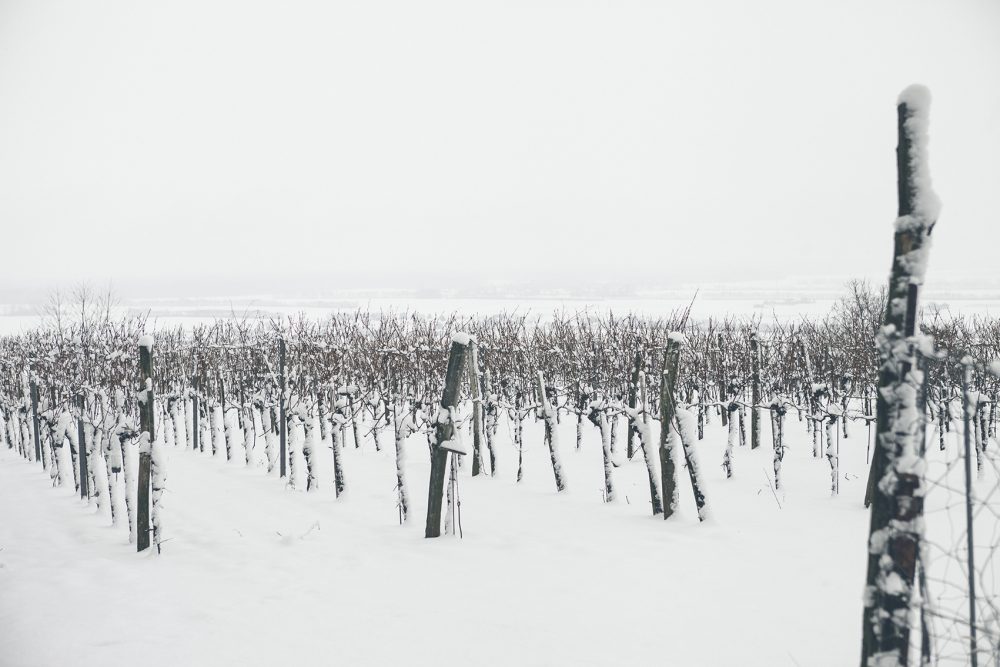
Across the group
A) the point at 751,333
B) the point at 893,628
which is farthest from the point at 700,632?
the point at 751,333

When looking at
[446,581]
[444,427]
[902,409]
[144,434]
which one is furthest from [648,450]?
[144,434]

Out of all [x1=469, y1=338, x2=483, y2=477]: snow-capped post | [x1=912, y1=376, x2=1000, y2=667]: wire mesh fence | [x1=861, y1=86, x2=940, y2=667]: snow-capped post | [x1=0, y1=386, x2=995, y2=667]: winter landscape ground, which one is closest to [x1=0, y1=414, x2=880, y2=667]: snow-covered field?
[x1=0, y1=386, x2=995, y2=667]: winter landscape ground

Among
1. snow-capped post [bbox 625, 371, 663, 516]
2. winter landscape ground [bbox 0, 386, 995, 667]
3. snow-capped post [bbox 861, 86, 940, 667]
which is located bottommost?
winter landscape ground [bbox 0, 386, 995, 667]

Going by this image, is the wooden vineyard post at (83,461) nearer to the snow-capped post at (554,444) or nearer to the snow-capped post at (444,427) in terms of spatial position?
the snow-capped post at (444,427)

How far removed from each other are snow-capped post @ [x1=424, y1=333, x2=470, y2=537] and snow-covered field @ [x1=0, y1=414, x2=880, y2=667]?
11.0 inches

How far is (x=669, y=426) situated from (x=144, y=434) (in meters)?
5.56

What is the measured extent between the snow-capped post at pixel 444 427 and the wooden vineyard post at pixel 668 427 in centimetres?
232

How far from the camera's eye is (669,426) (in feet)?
21.9

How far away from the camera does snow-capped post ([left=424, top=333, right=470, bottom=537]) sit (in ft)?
20.1

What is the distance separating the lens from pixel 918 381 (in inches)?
93.8

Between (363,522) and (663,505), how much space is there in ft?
11.8

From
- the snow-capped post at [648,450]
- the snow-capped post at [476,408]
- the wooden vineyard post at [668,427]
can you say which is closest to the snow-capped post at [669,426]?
the wooden vineyard post at [668,427]

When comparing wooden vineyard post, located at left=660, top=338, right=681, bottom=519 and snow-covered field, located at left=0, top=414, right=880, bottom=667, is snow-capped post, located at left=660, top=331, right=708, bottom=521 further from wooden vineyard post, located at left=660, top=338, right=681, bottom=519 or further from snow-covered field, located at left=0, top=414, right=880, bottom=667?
snow-covered field, located at left=0, top=414, right=880, bottom=667

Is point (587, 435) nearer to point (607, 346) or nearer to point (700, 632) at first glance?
point (607, 346)
